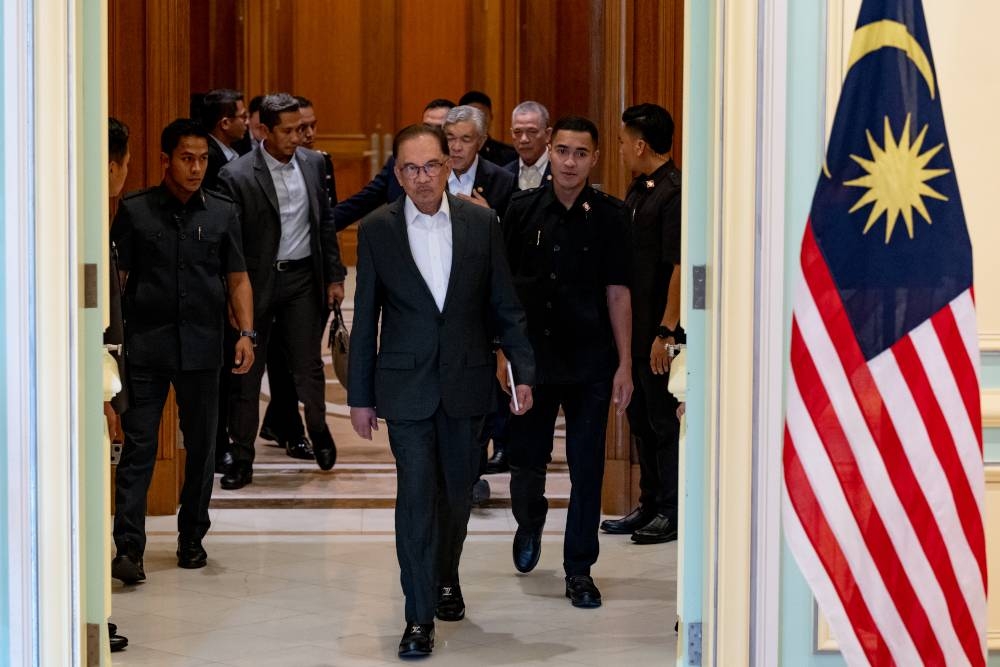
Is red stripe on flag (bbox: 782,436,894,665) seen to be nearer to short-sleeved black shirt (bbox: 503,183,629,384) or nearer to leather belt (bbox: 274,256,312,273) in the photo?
short-sleeved black shirt (bbox: 503,183,629,384)

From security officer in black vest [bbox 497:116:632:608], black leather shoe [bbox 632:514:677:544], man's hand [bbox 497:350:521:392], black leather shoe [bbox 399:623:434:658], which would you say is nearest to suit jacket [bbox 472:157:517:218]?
security officer in black vest [bbox 497:116:632:608]

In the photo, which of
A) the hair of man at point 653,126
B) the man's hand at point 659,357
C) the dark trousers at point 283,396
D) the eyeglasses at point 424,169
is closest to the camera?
the eyeglasses at point 424,169

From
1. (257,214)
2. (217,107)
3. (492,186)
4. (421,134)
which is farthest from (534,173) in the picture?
(421,134)

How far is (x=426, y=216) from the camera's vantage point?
5.34 metres

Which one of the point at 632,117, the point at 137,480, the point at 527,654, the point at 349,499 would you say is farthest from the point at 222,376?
the point at 527,654

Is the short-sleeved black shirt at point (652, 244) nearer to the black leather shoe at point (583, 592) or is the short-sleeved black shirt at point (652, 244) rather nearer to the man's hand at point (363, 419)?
the black leather shoe at point (583, 592)

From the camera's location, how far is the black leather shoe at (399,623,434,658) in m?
5.26

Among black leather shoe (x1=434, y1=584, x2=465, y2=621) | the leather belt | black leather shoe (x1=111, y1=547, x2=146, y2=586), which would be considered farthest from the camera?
the leather belt

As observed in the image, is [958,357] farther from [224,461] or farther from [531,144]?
[224,461]

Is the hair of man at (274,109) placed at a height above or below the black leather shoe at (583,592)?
above

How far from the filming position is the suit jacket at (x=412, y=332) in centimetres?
524

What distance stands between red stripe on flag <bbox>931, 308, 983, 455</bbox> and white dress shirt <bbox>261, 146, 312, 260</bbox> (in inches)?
188

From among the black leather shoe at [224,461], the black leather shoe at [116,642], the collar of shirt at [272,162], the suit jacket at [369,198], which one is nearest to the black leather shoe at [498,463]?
the black leather shoe at [224,461]

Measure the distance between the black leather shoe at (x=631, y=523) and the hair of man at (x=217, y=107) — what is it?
9.67ft
